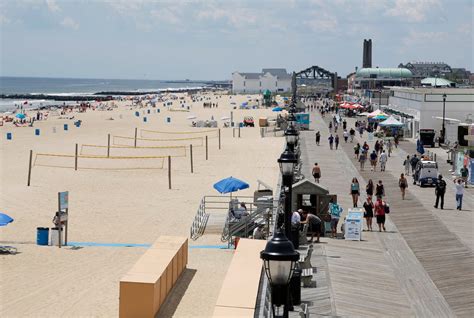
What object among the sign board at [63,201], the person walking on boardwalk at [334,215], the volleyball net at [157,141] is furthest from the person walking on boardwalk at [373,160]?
the volleyball net at [157,141]

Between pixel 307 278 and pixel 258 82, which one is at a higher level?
pixel 258 82

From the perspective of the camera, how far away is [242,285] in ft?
38.8

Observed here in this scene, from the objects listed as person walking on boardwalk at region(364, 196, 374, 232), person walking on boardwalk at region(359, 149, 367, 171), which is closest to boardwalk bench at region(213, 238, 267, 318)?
person walking on boardwalk at region(364, 196, 374, 232)

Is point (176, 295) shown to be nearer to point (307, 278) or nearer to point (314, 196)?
point (307, 278)

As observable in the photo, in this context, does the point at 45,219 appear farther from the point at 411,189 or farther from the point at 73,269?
the point at 411,189

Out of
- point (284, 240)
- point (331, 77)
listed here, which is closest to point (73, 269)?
point (284, 240)

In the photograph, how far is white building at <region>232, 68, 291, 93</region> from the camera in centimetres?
18662

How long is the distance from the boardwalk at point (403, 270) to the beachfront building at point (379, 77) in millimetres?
135908

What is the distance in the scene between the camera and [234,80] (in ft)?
617

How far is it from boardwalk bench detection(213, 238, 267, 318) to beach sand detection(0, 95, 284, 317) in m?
0.85

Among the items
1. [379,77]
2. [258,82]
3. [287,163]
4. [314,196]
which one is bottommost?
[314,196]

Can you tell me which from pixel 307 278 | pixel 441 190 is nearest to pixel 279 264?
pixel 307 278

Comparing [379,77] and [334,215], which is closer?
[334,215]

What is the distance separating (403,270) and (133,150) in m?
31.8
